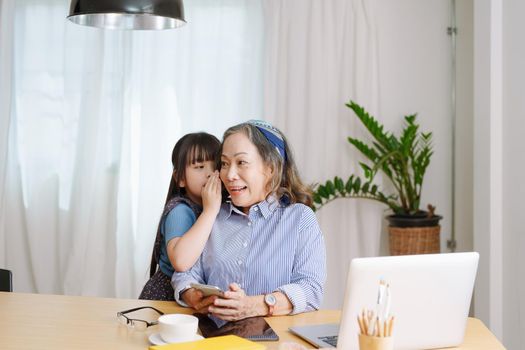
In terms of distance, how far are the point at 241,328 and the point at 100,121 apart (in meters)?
3.16

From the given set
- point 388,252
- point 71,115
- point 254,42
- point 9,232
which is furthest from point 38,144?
point 388,252

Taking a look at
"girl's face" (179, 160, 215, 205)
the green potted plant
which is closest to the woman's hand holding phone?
"girl's face" (179, 160, 215, 205)

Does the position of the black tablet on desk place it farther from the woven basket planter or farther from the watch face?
the woven basket planter

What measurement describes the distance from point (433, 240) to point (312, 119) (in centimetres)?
105

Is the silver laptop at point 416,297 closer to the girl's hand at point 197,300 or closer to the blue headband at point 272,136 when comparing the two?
the girl's hand at point 197,300

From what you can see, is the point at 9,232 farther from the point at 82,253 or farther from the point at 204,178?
Result: the point at 204,178

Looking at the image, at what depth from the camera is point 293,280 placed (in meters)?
2.50

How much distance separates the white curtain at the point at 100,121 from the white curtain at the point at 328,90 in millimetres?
178

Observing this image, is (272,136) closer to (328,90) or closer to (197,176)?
(197,176)

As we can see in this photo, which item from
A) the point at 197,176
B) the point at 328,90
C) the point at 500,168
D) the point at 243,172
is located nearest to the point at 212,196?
the point at 243,172

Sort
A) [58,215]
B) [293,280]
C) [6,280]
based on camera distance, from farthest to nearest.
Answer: [58,215] → [6,280] → [293,280]

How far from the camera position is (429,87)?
188 inches

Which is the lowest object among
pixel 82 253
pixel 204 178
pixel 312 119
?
pixel 82 253

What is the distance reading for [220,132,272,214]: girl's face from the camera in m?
2.55
